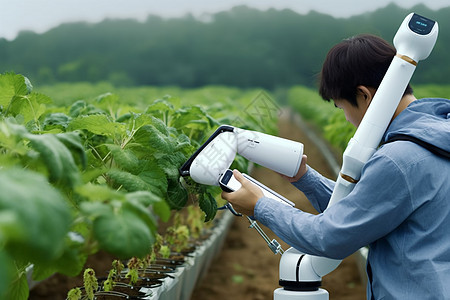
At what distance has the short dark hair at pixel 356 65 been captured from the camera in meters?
2.18

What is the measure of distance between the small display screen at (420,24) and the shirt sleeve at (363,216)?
542 millimetres

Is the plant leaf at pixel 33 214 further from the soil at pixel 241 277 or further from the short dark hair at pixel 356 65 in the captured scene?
the soil at pixel 241 277

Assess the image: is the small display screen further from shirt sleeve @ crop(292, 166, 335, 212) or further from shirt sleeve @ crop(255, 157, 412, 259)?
shirt sleeve @ crop(292, 166, 335, 212)

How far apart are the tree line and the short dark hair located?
3864 centimetres

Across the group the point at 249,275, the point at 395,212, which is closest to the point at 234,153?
the point at 395,212

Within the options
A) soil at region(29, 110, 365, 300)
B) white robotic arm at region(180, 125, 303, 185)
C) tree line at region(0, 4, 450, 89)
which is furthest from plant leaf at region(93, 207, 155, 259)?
tree line at region(0, 4, 450, 89)

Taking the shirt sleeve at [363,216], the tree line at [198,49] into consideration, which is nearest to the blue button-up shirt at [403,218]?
the shirt sleeve at [363,216]

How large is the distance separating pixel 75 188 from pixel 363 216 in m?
0.99

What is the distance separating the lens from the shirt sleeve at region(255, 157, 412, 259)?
1.91m

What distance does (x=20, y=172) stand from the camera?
1200mm

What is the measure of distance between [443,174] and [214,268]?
146 inches

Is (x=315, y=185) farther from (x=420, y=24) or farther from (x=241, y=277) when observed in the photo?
(x=241, y=277)

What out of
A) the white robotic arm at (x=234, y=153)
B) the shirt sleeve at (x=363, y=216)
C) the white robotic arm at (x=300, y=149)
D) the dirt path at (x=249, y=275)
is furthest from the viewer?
the dirt path at (x=249, y=275)

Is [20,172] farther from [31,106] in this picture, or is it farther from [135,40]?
[135,40]
